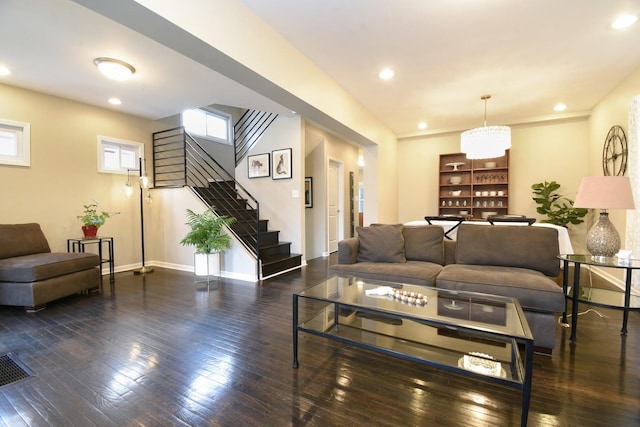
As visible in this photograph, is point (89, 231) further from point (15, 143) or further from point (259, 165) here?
point (259, 165)

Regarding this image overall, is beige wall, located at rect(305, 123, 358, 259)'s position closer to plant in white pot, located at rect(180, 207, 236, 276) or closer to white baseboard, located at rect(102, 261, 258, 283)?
white baseboard, located at rect(102, 261, 258, 283)

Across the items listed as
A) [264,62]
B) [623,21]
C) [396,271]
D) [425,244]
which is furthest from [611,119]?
[264,62]

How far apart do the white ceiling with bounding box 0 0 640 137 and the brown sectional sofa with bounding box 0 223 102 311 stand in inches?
79.2

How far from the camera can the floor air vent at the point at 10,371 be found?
71.6 inches

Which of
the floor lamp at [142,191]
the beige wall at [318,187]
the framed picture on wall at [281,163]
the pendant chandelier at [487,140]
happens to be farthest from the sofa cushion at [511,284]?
the floor lamp at [142,191]

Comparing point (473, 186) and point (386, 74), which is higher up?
point (386, 74)

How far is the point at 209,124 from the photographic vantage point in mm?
6344

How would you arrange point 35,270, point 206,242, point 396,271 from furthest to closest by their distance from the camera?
point 206,242 → point 35,270 → point 396,271

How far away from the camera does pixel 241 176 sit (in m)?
5.81

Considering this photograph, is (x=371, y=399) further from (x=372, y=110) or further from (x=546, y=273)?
(x=372, y=110)

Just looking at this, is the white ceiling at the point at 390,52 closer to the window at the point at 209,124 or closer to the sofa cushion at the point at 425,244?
the window at the point at 209,124

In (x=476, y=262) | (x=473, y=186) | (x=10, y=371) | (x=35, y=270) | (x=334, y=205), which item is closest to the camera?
(x=10, y=371)

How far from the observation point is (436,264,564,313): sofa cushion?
6.63 ft

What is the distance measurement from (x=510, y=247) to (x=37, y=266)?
195 inches
